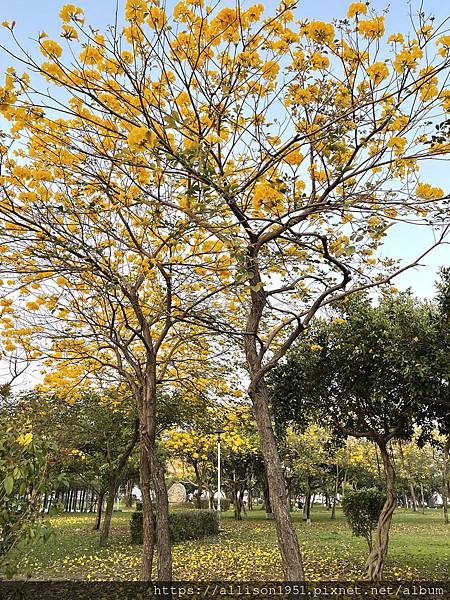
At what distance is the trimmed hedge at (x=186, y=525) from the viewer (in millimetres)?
12102

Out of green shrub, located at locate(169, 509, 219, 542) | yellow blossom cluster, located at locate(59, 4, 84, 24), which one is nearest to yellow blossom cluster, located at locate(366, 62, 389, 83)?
yellow blossom cluster, located at locate(59, 4, 84, 24)

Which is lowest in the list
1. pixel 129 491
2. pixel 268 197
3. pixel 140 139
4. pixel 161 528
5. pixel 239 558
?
pixel 239 558

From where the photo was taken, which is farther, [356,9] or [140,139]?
[356,9]

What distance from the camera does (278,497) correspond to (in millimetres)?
4387

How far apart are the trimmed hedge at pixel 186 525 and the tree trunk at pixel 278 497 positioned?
8678mm

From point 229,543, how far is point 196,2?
37.5ft

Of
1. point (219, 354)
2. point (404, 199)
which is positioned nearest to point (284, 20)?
point (404, 199)

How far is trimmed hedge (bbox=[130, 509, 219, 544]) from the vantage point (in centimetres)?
1210

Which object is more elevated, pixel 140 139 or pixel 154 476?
pixel 140 139

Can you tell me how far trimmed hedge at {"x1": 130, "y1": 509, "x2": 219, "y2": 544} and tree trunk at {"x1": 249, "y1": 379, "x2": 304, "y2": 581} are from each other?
28.5 feet

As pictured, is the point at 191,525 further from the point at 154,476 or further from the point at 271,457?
the point at 271,457

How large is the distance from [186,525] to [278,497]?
9.54m

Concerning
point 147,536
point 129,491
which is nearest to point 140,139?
point 147,536

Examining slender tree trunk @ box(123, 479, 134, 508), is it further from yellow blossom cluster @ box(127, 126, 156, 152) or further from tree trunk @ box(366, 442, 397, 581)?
yellow blossom cluster @ box(127, 126, 156, 152)
